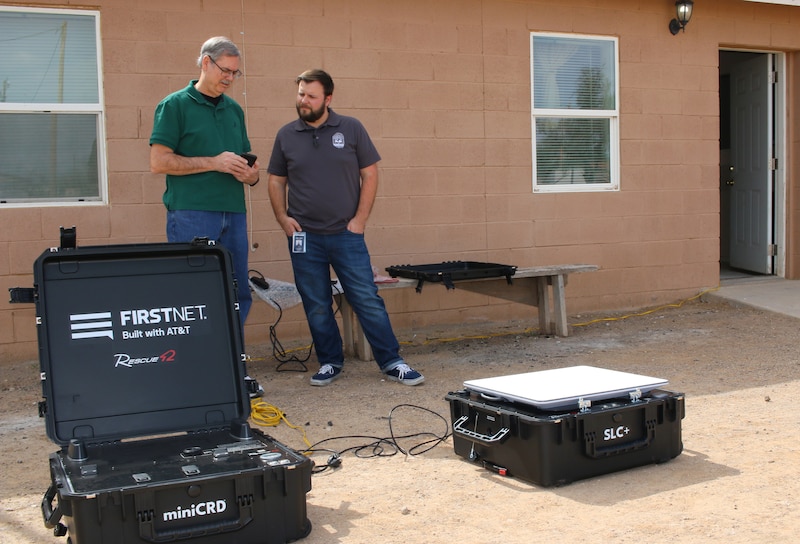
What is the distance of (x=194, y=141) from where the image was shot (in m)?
5.03

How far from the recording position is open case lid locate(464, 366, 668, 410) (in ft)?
12.3

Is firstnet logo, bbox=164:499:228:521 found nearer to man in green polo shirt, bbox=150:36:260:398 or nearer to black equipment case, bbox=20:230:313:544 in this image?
black equipment case, bbox=20:230:313:544

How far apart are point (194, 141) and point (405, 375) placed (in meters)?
1.94

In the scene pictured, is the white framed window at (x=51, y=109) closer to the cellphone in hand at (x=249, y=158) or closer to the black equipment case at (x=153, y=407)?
the cellphone in hand at (x=249, y=158)

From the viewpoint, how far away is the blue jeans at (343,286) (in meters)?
5.66

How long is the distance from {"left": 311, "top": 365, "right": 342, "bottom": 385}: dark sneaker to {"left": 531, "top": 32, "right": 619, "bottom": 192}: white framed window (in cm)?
308

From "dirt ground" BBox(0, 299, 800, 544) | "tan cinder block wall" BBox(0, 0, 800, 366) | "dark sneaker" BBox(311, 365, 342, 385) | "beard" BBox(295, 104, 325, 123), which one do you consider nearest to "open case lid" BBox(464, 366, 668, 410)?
"dirt ground" BBox(0, 299, 800, 544)

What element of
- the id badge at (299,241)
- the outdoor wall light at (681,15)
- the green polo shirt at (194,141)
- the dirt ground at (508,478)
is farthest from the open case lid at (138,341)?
the outdoor wall light at (681,15)

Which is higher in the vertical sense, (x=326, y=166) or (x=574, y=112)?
(x=574, y=112)

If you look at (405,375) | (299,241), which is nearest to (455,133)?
(299,241)

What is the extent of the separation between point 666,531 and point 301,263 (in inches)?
123

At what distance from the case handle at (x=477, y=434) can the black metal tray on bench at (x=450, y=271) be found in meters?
2.48

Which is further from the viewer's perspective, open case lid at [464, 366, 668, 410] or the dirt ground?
open case lid at [464, 366, 668, 410]

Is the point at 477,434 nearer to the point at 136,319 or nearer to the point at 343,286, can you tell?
the point at 136,319
